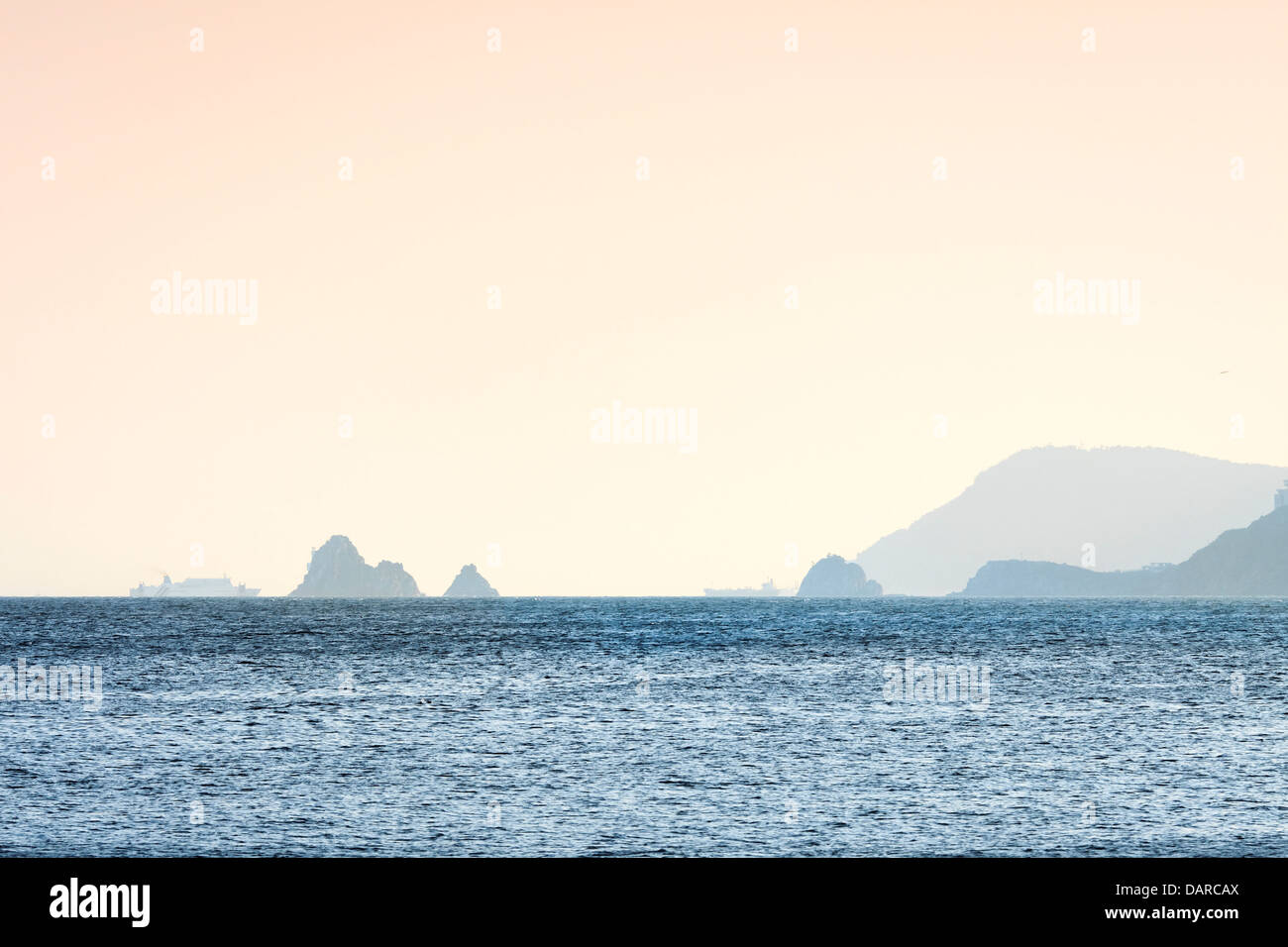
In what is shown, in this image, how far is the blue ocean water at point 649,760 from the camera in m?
30.3

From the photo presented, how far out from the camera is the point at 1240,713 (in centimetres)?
6009

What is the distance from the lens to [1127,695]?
69812 millimetres

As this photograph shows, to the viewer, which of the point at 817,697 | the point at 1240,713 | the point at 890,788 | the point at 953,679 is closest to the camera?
the point at 890,788

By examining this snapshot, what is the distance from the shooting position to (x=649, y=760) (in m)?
42.8

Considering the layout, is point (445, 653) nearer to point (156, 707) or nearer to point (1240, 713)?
point (156, 707)

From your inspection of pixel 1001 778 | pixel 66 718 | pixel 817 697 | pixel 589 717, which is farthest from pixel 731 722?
pixel 66 718

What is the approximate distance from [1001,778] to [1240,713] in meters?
26.5

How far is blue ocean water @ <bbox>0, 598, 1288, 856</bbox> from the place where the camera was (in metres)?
30.3

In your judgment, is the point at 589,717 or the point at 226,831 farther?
the point at 589,717

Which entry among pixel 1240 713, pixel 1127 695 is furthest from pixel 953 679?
pixel 1240 713
